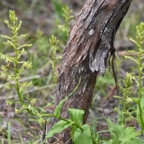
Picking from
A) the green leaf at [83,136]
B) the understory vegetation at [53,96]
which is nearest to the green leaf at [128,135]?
the understory vegetation at [53,96]

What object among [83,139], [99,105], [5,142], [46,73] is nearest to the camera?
[83,139]

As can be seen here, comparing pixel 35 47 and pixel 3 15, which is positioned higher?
pixel 3 15

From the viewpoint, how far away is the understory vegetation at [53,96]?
63.5 inches

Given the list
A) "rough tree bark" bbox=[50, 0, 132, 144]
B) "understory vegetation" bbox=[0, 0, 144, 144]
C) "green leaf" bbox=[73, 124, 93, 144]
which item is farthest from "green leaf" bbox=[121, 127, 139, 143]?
"rough tree bark" bbox=[50, 0, 132, 144]

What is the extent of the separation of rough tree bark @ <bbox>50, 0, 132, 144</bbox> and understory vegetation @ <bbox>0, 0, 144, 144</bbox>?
7 centimetres

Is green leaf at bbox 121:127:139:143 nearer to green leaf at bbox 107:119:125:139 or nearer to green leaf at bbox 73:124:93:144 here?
green leaf at bbox 107:119:125:139

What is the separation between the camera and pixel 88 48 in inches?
69.5

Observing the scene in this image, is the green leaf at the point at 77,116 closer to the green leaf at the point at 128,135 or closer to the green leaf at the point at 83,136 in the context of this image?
the green leaf at the point at 83,136

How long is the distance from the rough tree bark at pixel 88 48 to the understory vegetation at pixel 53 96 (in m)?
0.07

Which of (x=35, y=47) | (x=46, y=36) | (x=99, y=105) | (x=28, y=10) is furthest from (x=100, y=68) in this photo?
(x=28, y=10)

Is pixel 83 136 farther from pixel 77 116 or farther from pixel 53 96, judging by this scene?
pixel 53 96

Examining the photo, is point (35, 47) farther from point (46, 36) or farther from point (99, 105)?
point (99, 105)

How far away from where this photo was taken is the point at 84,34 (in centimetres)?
175

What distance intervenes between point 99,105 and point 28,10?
5.35 ft
